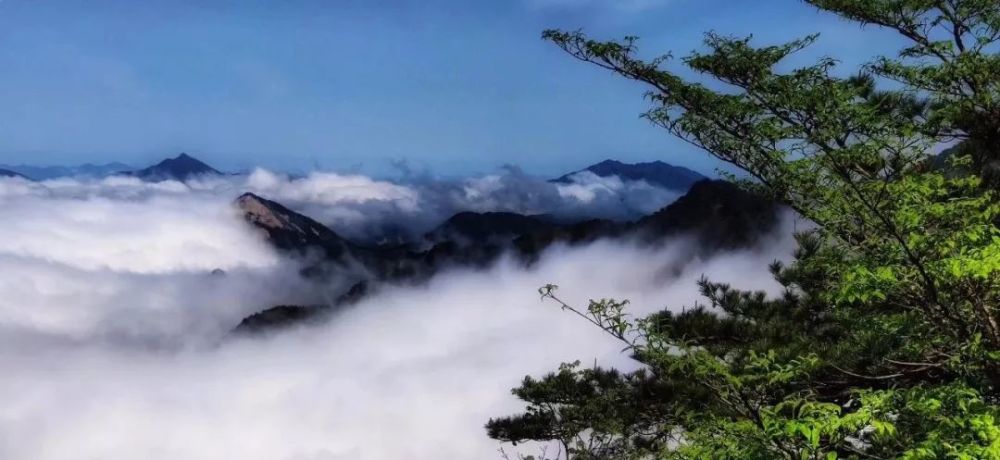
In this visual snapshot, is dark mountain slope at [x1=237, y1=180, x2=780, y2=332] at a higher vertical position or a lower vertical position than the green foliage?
higher

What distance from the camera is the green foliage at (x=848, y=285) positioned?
5273 mm

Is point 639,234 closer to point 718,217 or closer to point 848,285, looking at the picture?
point 718,217

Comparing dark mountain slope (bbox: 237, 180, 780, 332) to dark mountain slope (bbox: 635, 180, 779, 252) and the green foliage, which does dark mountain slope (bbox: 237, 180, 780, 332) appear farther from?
the green foliage

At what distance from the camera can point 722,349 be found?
1038 centimetres

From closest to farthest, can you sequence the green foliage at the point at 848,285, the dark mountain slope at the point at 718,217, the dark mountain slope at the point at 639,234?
1. the green foliage at the point at 848,285
2. the dark mountain slope at the point at 718,217
3. the dark mountain slope at the point at 639,234

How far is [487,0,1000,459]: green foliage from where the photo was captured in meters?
5.27

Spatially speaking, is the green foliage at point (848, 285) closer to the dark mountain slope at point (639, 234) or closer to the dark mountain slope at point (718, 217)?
the dark mountain slope at point (639, 234)

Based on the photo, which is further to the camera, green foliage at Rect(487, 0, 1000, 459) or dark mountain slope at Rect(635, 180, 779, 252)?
dark mountain slope at Rect(635, 180, 779, 252)

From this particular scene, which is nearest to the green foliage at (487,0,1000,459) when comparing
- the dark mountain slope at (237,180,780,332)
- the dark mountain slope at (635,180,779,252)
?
the dark mountain slope at (237,180,780,332)

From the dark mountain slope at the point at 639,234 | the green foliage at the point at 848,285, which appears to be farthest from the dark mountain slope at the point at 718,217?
the green foliage at the point at 848,285

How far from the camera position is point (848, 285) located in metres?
5.88

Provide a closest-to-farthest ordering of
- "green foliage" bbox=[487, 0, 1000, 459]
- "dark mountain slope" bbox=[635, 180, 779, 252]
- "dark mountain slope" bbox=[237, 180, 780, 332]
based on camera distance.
→ "green foliage" bbox=[487, 0, 1000, 459], "dark mountain slope" bbox=[635, 180, 779, 252], "dark mountain slope" bbox=[237, 180, 780, 332]

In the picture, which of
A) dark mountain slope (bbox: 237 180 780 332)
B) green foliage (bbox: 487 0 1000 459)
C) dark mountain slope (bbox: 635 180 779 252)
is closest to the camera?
green foliage (bbox: 487 0 1000 459)

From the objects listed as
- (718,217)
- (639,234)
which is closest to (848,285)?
(718,217)
